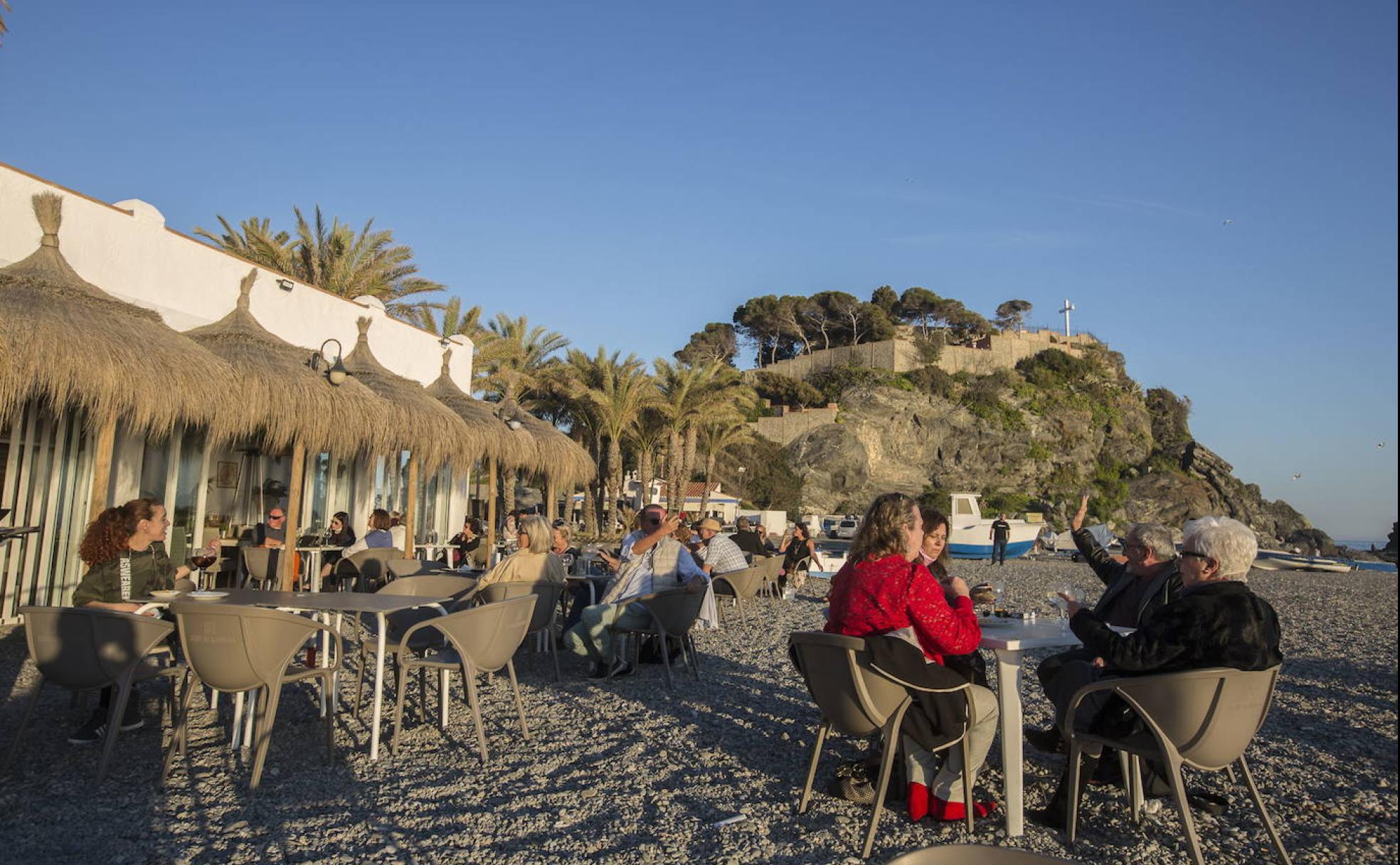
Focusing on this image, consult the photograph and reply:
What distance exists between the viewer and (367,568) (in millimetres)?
8297

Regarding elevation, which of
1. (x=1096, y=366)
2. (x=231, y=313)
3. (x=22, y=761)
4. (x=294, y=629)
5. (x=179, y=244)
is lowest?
(x=22, y=761)

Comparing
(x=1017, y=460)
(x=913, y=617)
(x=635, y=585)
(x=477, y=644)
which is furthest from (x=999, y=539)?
(x=1017, y=460)

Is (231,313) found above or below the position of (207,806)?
above

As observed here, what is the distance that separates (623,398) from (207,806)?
24035 millimetres

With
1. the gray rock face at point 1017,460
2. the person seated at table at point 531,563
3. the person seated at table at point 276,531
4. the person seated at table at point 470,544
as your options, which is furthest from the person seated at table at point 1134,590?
the gray rock face at point 1017,460

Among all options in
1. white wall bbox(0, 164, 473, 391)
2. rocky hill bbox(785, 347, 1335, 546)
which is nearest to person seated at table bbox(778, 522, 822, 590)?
white wall bbox(0, 164, 473, 391)

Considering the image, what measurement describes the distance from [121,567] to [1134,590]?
522 centimetres

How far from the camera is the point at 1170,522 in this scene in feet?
168

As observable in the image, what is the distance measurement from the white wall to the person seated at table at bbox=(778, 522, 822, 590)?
7.34 metres

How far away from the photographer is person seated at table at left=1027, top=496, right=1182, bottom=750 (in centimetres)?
403

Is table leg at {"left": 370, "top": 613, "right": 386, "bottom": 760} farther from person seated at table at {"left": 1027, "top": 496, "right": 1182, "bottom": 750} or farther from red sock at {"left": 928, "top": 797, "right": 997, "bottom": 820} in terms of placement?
person seated at table at {"left": 1027, "top": 496, "right": 1182, "bottom": 750}

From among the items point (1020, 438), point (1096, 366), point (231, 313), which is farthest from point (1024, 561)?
point (1096, 366)

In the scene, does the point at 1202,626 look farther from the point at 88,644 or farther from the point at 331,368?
the point at 331,368

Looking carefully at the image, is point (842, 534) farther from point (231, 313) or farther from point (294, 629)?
point (294, 629)
